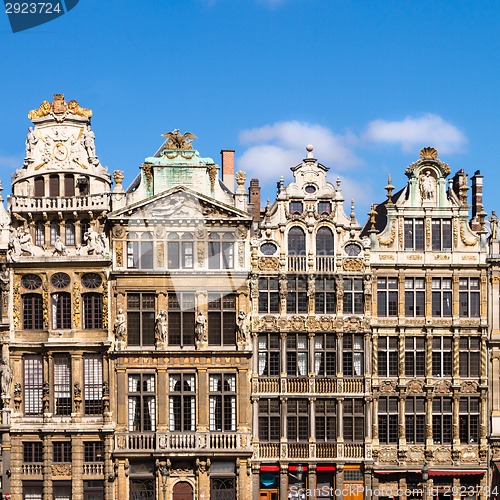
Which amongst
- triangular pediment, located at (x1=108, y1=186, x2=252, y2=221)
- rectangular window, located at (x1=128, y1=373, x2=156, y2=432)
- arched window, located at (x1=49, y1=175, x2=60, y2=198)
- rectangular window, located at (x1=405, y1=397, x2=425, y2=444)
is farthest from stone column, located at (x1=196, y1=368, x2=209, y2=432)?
arched window, located at (x1=49, y1=175, x2=60, y2=198)

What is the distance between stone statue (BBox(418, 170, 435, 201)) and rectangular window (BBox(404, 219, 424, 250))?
1.12m

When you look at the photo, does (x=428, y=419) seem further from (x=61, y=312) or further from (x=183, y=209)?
(x=61, y=312)

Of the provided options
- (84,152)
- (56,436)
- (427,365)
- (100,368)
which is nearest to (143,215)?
(84,152)

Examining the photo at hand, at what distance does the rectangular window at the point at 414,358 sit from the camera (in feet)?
154

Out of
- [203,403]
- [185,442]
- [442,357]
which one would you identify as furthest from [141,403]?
[442,357]

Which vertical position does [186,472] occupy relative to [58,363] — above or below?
below

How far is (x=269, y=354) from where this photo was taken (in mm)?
46562

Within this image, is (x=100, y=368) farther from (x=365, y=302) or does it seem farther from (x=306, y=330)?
(x=365, y=302)

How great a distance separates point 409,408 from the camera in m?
46.8

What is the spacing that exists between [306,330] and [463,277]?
7463mm

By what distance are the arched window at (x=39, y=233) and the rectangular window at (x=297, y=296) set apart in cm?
1115

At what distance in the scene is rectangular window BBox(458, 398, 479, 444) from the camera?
46812 millimetres

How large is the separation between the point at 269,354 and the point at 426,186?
33.8 ft

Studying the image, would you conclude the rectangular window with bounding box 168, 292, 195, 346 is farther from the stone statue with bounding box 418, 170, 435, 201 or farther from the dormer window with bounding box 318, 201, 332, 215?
the stone statue with bounding box 418, 170, 435, 201
